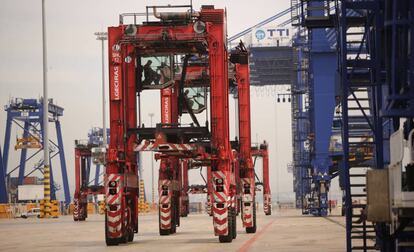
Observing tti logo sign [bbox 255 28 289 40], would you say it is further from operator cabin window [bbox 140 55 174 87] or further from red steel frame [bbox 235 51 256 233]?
operator cabin window [bbox 140 55 174 87]

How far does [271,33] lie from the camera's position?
95.6 meters

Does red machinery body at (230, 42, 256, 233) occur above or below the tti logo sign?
below

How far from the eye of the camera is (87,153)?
5878cm

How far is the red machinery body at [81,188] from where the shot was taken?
56.7 metres

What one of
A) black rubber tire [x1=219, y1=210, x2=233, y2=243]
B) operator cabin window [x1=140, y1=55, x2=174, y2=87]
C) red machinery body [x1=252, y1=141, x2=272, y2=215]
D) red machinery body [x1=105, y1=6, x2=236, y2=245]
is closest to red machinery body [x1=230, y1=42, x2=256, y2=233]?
operator cabin window [x1=140, y1=55, x2=174, y2=87]

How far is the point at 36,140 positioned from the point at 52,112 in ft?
14.5

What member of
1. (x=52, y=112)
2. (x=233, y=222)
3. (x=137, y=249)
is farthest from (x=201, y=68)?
(x=52, y=112)

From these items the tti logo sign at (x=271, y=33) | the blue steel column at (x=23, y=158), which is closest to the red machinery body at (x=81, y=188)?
the tti logo sign at (x=271, y=33)

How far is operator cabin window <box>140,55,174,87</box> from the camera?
3003cm

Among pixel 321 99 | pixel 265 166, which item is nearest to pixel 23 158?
pixel 265 166

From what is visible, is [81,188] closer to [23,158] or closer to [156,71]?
[156,71]

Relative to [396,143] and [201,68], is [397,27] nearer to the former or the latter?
[396,143]

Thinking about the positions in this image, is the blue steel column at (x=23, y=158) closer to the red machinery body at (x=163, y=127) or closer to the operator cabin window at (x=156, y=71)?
the operator cabin window at (x=156, y=71)

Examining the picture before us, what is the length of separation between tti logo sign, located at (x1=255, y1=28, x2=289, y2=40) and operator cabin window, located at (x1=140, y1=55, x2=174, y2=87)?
6525 cm
